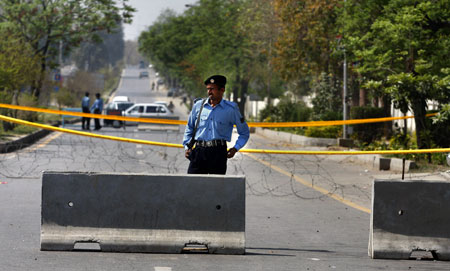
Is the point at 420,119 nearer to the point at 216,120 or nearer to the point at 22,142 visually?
the point at 22,142

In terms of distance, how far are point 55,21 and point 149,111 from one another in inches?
274

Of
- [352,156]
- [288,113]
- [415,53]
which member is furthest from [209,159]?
[288,113]

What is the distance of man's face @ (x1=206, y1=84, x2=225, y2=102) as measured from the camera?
939cm

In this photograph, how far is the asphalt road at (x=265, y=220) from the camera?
8531mm

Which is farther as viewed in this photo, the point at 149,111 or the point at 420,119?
the point at 149,111

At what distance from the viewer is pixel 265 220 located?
12086 millimetres

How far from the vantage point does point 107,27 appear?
49.5 metres

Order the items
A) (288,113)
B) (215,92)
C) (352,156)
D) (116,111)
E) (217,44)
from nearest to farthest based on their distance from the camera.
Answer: (215,92), (352,156), (288,113), (116,111), (217,44)

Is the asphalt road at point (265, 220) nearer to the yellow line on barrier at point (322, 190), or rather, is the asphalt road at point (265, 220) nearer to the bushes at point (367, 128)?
the yellow line on barrier at point (322, 190)

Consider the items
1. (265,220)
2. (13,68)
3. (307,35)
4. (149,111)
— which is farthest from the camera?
(149,111)

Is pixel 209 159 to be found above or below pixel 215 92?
below

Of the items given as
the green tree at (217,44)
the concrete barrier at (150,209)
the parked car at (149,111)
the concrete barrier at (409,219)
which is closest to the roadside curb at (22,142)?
the parked car at (149,111)

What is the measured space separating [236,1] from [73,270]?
62.0m

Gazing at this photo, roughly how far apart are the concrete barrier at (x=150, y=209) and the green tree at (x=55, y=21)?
38324 mm
